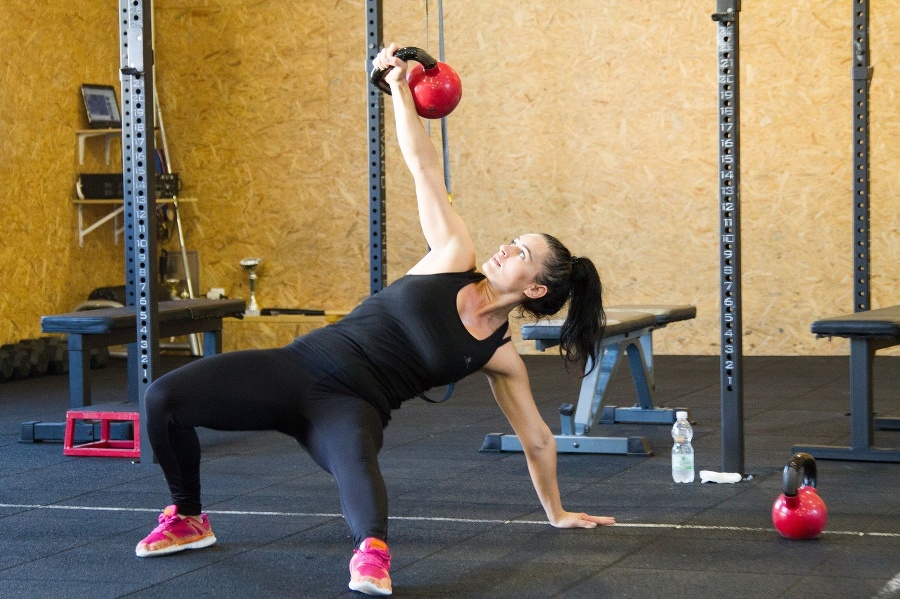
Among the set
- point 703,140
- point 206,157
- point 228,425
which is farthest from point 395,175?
point 228,425

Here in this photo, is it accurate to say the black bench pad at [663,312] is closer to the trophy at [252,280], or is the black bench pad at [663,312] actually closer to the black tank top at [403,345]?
the black tank top at [403,345]

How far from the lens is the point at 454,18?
22.5 ft

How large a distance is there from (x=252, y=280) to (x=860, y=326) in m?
4.44

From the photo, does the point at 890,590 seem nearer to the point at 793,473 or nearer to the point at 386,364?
the point at 793,473

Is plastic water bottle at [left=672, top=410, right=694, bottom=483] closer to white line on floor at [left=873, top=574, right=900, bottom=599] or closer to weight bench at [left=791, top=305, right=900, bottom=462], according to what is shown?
weight bench at [left=791, top=305, right=900, bottom=462]

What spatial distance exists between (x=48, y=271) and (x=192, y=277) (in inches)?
40.2

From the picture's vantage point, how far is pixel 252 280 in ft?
23.7

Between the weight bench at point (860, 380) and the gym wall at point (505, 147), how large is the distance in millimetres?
2797

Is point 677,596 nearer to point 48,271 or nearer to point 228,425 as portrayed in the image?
point 228,425

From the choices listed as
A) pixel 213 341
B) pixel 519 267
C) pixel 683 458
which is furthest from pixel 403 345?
pixel 213 341

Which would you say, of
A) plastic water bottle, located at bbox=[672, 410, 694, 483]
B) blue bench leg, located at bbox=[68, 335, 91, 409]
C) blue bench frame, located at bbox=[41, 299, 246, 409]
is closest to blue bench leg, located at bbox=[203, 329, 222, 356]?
blue bench frame, located at bbox=[41, 299, 246, 409]

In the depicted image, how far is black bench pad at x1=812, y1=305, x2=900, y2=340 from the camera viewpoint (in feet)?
11.5

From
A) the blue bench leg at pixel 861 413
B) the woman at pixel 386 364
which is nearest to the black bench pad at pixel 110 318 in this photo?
the woman at pixel 386 364

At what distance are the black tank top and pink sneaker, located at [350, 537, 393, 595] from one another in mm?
331
